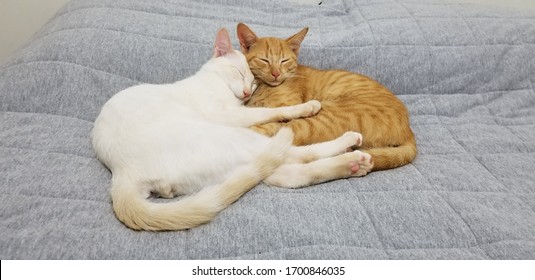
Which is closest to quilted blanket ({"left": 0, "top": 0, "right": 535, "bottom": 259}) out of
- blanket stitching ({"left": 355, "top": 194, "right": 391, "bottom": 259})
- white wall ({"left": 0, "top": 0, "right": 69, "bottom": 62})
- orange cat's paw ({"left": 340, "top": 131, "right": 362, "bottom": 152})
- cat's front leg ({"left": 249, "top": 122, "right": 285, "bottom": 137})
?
blanket stitching ({"left": 355, "top": 194, "right": 391, "bottom": 259})

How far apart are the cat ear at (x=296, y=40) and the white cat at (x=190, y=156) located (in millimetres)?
340

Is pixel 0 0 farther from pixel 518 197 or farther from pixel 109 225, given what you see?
pixel 518 197

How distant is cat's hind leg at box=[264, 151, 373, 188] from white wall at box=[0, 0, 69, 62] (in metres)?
1.47


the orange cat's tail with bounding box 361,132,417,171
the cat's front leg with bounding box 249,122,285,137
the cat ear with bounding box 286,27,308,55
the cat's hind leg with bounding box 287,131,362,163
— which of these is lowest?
the orange cat's tail with bounding box 361,132,417,171

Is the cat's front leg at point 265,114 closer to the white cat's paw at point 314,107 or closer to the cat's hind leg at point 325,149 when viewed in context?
the white cat's paw at point 314,107

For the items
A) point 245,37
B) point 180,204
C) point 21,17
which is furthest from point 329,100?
point 21,17

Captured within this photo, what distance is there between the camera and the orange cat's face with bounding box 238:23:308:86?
4.32 feet

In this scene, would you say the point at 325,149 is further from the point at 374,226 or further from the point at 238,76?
the point at 238,76

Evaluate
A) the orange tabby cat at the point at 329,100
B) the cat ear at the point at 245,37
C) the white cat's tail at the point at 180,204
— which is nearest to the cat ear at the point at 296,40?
the orange tabby cat at the point at 329,100

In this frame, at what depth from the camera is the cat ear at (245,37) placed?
1.31 meters

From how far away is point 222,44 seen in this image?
49.1 inches

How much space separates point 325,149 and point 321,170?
3.9 inches

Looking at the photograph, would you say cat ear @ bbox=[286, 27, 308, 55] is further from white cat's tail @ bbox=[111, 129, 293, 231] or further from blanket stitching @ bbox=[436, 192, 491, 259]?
blanket stitching @ bbox=[436, 192, 491, 259]

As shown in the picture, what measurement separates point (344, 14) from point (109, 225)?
1267 millimetres
